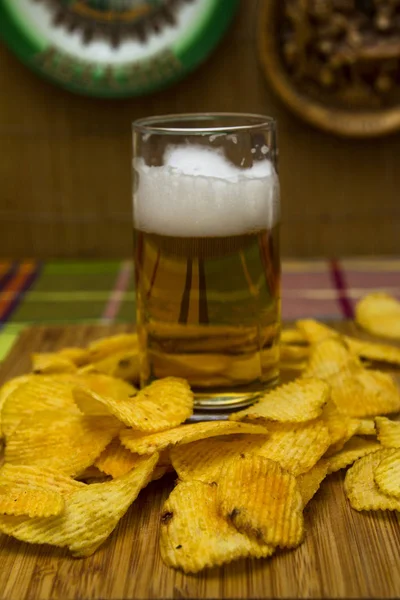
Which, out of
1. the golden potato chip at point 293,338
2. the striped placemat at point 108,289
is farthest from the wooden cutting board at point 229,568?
the striped placemat at point 108,289

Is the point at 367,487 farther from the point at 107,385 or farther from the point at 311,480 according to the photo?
the point at 107,385

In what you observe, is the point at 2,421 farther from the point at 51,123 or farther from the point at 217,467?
the point at 51,123

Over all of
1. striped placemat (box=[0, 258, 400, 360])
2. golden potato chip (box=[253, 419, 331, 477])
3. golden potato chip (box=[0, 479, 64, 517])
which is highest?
golden potato chip (box=[253, 419, 331, 477])

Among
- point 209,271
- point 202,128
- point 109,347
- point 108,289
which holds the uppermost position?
point 202,128

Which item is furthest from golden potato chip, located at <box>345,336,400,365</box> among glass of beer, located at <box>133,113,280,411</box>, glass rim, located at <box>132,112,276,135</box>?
glass rim, located at <box>132,112,276,135</box>

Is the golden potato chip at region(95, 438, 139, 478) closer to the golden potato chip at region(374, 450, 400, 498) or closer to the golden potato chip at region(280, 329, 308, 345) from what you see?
the golden potato chip at region(374, 450, 400, 498)

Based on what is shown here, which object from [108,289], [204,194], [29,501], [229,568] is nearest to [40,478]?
[29,501]
